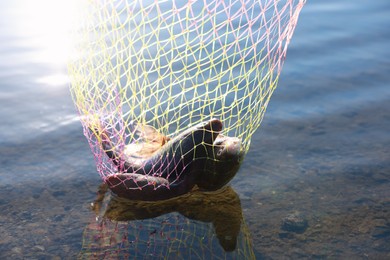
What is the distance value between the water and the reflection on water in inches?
2.6

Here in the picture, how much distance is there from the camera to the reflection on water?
4.88 m

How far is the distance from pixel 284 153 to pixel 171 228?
153 cm

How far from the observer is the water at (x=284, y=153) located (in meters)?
5.01

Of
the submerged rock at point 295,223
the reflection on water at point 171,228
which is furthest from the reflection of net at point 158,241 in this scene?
the submerged rock at point 295,223

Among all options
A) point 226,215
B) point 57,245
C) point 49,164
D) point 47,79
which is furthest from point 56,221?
point 47,79

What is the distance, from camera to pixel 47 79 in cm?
779

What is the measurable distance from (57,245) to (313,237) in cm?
191

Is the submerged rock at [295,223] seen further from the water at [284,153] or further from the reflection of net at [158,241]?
the reflection of net at [158,241]

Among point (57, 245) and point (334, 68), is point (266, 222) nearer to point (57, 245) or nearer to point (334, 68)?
point (57, 245)

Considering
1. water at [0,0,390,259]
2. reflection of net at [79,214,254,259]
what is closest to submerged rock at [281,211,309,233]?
water at [0,0,390,259]

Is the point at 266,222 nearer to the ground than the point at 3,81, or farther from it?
nearer to the ground

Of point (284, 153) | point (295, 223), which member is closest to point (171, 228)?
point (295, 223)

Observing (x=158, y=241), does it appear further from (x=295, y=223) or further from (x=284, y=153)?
(x=284, y=153)

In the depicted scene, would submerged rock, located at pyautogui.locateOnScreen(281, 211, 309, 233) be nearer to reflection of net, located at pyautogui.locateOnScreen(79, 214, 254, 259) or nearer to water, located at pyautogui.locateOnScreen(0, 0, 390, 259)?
water, located at pyautogui.locateOnScreen(0, 0, 390, 259)
